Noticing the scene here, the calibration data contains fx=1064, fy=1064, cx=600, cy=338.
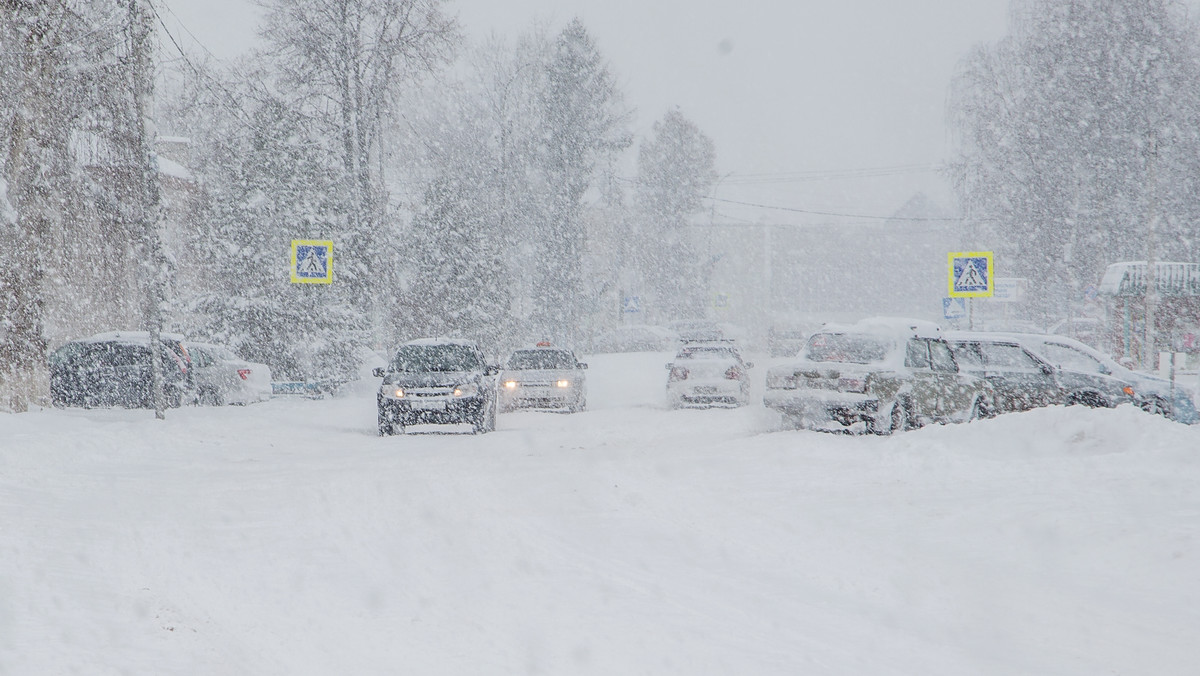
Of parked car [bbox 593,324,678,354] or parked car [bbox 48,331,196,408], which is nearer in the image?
parked car [bbox 48,331,196,408]

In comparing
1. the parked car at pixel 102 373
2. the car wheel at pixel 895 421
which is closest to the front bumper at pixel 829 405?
the car wheel at pixel 895 421

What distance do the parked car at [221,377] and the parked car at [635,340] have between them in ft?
120

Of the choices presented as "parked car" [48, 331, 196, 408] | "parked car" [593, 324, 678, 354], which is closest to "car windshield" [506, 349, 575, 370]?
"parked car" [48, 331, 196, 408]

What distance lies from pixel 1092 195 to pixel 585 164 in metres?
23.3

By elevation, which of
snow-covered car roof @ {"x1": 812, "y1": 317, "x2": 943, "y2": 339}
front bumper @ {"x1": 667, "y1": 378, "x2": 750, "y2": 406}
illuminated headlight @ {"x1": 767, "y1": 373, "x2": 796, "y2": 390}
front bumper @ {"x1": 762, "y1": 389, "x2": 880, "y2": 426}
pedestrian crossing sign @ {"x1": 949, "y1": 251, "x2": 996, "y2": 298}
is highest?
pedestrian crossing sign @ {"x1": 949, "y1": 251, "x2": 996, "y2": 298}

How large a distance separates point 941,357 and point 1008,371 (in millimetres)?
1241

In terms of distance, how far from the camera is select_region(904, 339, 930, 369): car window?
14812 mm

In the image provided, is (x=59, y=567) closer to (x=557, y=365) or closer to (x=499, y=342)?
(x=557, y=365)

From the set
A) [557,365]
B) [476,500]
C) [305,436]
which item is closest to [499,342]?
[557,365]

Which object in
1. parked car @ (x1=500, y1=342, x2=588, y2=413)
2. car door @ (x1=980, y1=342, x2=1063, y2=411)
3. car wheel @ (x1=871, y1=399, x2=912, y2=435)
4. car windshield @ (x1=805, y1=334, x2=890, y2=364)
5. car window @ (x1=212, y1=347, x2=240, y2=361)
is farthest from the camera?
car window @ (x1=212, y1=347, x2=240, y2=361)

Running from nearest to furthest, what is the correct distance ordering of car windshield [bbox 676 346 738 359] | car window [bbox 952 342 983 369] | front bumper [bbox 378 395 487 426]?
car window [bbox 952 342 983 369] → front bumper [bbox 378 395 487 426] → car windshield [bbox 676 346 738 359]

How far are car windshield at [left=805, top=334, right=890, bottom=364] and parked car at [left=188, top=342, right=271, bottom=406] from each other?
1184 cm

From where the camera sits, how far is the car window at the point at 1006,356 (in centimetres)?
1612

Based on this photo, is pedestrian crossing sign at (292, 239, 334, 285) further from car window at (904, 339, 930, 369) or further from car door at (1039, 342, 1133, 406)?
car door at (1039, 342, 1133, 406)
